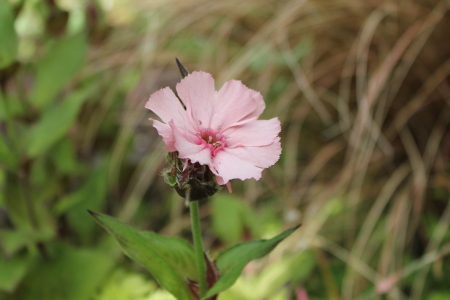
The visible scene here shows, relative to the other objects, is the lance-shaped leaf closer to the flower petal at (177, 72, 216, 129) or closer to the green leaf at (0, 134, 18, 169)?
the flower petal at (177, 72, 216, 129)

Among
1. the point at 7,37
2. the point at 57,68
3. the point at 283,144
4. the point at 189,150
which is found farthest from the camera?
the point at 283,144

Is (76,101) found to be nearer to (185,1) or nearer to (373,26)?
(185,1)

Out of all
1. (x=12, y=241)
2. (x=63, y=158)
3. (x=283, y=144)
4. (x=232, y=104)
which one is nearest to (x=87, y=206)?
(x=63, y=158)

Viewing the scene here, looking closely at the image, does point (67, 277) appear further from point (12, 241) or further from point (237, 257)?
point (237, 257)

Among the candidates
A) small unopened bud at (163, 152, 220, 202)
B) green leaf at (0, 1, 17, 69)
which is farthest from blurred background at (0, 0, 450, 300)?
small unopened bud at (163, 152, 220, 202)

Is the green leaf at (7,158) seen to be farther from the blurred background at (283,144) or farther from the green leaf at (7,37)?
the green leaf at (7,37)

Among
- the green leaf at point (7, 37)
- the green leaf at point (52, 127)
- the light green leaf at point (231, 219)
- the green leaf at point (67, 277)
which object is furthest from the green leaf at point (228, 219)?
the green leaf at point (7, 37)

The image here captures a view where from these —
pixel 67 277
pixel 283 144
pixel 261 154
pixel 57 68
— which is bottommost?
pixel 67 277
